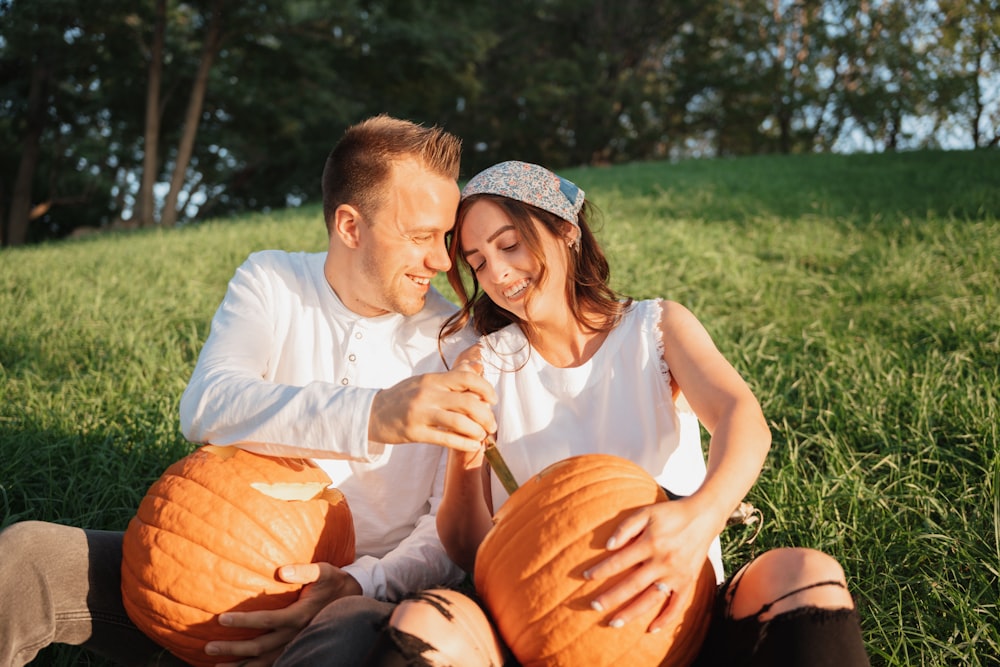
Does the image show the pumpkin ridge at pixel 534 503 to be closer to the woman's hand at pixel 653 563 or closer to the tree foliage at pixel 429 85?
the woman's hand at pixel 653 563

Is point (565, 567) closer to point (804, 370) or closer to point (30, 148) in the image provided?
point (804, 370)

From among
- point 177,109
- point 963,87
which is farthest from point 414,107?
point 963,87

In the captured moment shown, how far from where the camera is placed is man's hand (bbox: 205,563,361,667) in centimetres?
169

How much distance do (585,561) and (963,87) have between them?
30.3 meters

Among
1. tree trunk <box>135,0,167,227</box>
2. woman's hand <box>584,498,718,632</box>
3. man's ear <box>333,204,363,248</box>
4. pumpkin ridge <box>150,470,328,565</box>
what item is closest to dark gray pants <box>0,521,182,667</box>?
pumpkin ridge <box>150,470,328,565</box>

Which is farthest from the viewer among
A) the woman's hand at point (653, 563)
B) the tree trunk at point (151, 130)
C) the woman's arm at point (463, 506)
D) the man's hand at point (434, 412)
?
the tree trunk at point (151, 130)

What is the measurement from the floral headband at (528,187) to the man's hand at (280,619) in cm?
121

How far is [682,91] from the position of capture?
28.5 meters

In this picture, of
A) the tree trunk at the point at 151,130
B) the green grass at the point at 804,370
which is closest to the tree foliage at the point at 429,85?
the tree trunk at the point at 151,130

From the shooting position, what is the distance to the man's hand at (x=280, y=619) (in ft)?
5.54

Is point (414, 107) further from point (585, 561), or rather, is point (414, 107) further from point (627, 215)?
point (585, 561)

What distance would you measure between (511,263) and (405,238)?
0.37 metres

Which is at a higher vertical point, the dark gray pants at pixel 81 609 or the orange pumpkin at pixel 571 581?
the orange pumpkin at pixel 571 581

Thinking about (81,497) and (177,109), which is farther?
(177,109)
